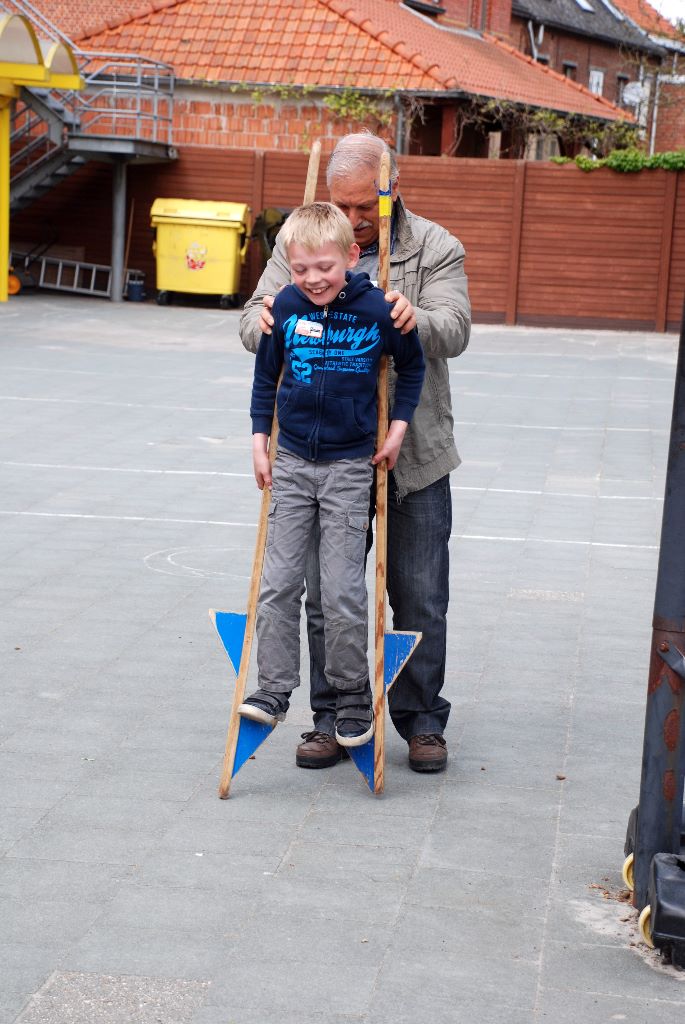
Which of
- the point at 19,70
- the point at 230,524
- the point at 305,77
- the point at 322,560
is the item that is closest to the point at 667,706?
the point at 322,560

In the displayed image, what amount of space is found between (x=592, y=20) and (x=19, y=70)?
30922 mm

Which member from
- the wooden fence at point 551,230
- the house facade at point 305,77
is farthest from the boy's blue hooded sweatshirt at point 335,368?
the house facade at point 305,77

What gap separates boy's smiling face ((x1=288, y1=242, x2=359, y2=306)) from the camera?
425 cm

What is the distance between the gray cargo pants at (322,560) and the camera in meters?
4.50

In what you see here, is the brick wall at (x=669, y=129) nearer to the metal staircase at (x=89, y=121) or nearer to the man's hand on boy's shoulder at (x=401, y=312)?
the metal staircase at (x=89, y=121)

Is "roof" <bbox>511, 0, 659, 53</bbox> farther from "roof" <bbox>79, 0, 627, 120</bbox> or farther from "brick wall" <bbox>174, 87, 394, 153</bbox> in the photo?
"brick wall" <bbox>174, 87, 394, 153</bbox>

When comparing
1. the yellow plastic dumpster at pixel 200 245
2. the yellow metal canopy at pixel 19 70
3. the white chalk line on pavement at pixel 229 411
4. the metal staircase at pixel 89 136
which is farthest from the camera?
the metal staircase at pixel 89 136

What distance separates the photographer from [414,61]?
27922 millimetres

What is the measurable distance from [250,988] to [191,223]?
22.6 metres

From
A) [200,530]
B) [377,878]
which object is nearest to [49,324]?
[200,530]

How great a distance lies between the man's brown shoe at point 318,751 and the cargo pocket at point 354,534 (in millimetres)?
733

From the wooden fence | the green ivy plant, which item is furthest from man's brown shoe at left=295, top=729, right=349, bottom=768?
the green ivy plant

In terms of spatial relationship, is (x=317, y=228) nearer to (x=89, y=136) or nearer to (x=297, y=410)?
(x=297, y=410)

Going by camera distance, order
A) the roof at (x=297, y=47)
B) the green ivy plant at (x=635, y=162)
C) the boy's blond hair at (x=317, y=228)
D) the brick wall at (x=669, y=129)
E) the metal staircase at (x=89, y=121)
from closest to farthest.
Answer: the boy's blond hair at (x=317, y=228) → the green ivy plant at (x=635, y=162) → the metal staircase at (x=89, y=121) → the roof at (x=297, y=47) → the brick wall at (x=669, y=129)
